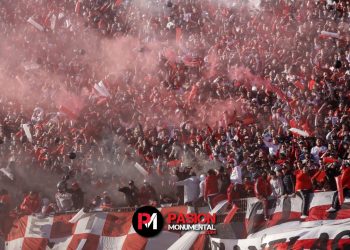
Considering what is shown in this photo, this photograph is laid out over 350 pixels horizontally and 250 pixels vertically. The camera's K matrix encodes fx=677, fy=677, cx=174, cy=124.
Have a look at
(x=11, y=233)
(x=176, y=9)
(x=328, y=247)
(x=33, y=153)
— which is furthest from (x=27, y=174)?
(x=328, y=247)

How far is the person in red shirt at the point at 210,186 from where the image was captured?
10.4 metres

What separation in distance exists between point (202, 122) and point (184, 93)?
120cm

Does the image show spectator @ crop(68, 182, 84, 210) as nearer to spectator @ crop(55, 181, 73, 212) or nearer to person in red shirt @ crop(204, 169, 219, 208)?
spectator @ crop(55, 181, 73, 212)

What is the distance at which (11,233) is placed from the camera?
38.7ft

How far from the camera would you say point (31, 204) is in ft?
39.4

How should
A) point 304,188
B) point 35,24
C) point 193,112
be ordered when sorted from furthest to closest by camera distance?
point 35,24
point 193,112
point 304,188

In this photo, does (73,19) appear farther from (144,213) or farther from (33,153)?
(144,213)

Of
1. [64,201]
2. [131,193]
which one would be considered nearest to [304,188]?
[131,193]

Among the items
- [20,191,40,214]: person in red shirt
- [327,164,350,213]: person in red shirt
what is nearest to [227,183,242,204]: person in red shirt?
[327,164,350,213]: person in red shirt

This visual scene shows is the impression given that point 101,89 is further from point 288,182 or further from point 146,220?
point 288,182

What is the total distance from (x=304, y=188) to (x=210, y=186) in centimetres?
168

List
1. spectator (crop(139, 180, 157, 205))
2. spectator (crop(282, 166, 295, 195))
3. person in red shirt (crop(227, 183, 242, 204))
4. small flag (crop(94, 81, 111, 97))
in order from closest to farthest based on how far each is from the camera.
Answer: spectator (crop(282, 166, 295, 195))
person in red shirt (crop(227, 183, 242, 204))
spectator (crop(139, 180, 157, 205))
small flag (crop(94, 81, 111, 97))

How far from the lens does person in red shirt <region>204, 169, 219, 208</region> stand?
10359mm

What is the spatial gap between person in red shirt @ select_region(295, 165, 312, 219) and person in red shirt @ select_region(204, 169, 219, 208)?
1462 millimetres
